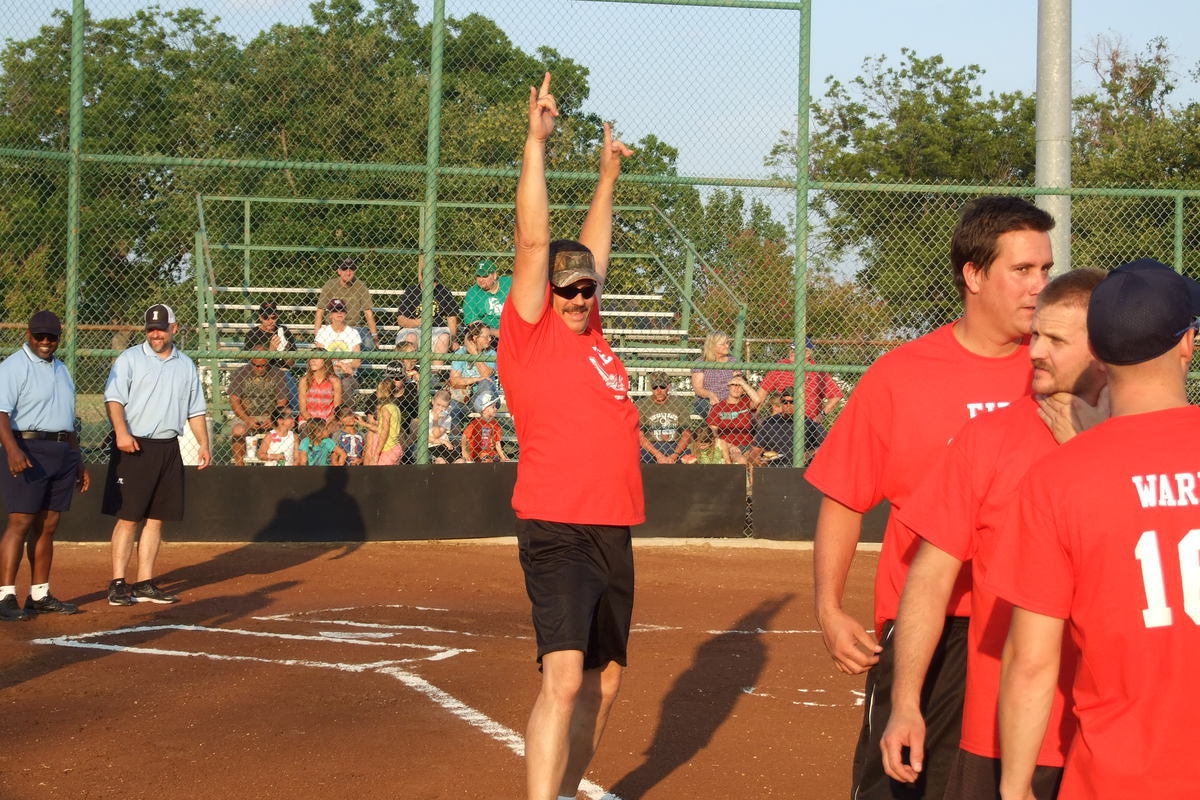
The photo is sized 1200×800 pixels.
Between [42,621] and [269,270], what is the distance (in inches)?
356

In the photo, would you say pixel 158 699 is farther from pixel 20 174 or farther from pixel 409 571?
pixel 20 174

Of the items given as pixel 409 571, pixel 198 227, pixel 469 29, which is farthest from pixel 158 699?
pixel 198 227

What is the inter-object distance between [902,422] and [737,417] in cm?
943

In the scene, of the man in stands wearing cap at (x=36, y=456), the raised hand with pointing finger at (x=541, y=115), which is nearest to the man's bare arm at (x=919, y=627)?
the raised hand with pointing finger at (x=541, y=115)

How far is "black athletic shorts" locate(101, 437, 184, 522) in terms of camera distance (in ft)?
30.9

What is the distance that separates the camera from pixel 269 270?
56.3ft

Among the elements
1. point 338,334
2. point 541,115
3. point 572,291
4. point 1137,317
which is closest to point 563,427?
point 572,291

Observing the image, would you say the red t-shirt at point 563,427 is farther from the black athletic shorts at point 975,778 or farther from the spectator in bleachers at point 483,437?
the spectator in bleachers at point 483,437

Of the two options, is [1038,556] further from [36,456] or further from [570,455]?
[36,456]

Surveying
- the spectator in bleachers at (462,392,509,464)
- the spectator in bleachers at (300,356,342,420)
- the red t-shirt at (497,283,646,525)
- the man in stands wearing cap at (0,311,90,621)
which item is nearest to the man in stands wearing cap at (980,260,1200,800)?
the red t-shirt at (497,283,646,525)

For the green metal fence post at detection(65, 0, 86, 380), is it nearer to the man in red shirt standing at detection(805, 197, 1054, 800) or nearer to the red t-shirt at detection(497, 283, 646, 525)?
the red t-shirt at detection(497, 283, 646, 525)

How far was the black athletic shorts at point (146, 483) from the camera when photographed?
9.41m

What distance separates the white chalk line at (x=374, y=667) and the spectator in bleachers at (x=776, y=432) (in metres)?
5.67

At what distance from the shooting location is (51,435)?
909 cm
